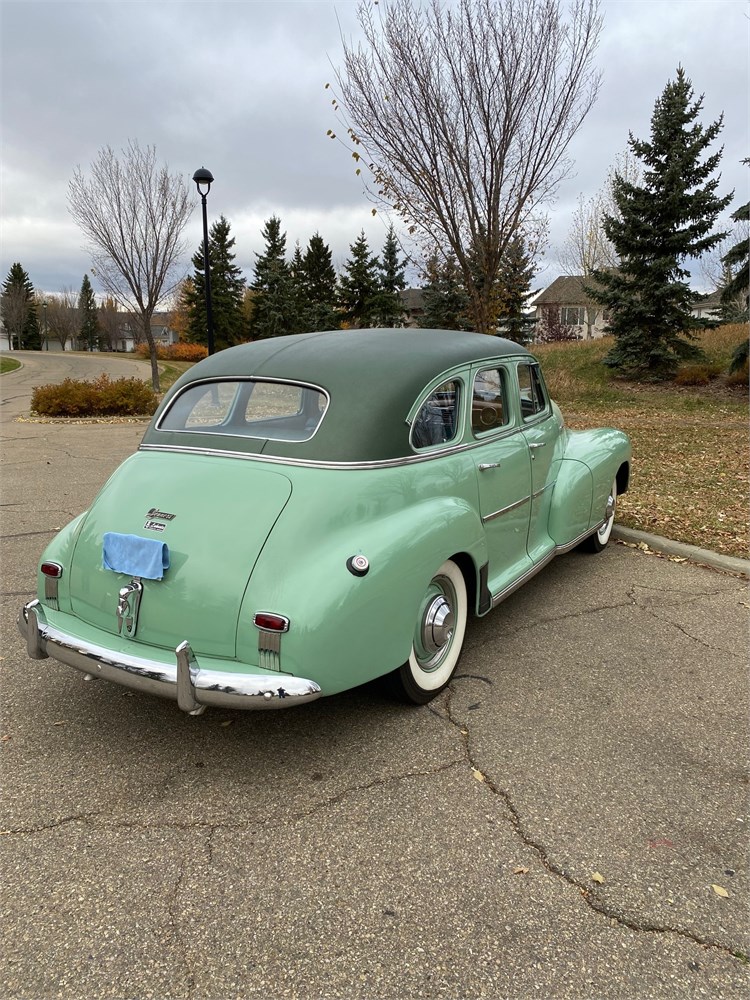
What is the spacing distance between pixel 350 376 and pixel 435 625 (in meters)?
1.29

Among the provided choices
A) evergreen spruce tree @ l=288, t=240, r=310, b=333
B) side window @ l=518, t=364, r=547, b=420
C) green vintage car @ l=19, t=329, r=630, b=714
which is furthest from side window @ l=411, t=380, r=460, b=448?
evergreen spruce tree @ l=288, t=240, r=310, b=333

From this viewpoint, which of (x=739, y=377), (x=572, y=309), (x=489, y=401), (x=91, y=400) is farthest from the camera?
(x=572, y=309)

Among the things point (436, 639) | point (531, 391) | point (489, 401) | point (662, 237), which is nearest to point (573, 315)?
point (662, 237)

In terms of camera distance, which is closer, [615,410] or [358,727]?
[358,727]

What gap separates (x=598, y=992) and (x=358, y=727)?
1461 millimetres

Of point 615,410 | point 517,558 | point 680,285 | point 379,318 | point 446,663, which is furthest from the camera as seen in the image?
point 379,318

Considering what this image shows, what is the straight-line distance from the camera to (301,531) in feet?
8.99

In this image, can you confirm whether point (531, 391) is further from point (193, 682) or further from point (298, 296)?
point (298, 296)

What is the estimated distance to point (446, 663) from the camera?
132 inches

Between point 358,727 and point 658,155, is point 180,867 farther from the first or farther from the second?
point 658,155

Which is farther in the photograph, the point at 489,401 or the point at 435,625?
the point at 489,401

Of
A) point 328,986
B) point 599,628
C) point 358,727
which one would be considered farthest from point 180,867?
point 599,628

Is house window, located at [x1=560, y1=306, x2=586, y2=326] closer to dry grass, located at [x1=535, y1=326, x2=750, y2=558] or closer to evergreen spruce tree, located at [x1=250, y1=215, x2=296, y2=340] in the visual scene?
evergreen spruce tree, located at [x1=250, y1=215, x2=296, y2=340]

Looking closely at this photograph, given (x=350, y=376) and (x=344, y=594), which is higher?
(x=350, y=376)
